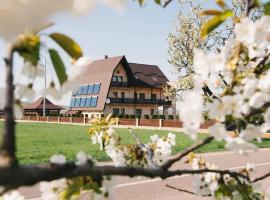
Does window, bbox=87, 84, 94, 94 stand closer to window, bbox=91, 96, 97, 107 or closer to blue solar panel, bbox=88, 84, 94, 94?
blue solar panel, bbox=88, 84, 94, 94

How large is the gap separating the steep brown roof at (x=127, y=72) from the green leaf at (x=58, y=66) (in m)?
54.1

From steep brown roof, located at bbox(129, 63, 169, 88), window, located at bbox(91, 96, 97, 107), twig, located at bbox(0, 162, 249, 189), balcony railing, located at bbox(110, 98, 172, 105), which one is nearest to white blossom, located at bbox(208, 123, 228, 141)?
twig, located at bbox(0, 162, 249, 189)

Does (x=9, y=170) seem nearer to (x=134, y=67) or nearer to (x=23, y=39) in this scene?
(x=23, y=39)

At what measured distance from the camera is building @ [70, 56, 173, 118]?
186 feet

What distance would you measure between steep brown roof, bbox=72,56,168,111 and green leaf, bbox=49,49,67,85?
177 ft

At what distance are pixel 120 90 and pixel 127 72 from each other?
292 centimetres

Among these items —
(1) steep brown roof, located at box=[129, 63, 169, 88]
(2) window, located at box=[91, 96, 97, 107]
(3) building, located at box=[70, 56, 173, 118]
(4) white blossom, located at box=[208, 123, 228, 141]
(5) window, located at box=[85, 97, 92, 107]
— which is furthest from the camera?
(1) steep brown roof, located at box=[129, 63, 169, 88]

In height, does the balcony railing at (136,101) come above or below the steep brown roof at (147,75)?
below

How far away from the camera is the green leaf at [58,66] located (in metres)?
0.97

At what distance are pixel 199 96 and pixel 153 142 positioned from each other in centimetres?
114

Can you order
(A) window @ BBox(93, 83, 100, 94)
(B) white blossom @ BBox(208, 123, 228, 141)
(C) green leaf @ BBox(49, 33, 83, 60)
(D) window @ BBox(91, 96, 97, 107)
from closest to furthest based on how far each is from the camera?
(C) green leaf @ BBox(49, 33, 83, 60) → (B) white blossom @ BBox(208, 123, 228, 141) → (D) window @ BBox(91, 96, 97, 107) → (A) window @ BBox(93, 83, 100, 94)

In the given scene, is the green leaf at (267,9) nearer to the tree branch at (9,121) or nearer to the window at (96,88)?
the tree branch at (9,121)

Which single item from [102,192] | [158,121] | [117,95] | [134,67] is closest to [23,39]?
[102,192]

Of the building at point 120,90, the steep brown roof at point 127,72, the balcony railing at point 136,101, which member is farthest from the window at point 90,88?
the balcony railing at point 136,101
